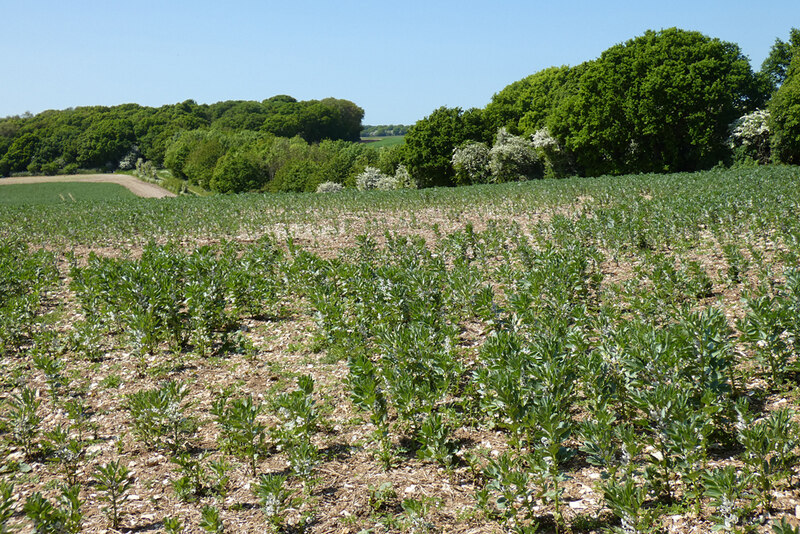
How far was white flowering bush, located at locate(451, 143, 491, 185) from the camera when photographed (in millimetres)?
57156

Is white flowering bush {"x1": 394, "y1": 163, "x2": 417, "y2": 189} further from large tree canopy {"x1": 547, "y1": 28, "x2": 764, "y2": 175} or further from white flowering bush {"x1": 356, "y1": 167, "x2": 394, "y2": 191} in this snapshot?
large tree canopy {"x1": 547, "y1": 28, "x2": 764, "y2": 175}

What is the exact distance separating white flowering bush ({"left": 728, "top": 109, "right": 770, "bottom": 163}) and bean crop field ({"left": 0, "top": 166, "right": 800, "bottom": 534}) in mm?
33855

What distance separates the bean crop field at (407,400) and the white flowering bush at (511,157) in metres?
40.2

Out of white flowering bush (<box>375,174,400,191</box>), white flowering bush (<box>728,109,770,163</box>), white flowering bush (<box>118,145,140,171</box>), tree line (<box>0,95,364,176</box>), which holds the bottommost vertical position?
white flowering bush (<box>375,174,400,191</box>)

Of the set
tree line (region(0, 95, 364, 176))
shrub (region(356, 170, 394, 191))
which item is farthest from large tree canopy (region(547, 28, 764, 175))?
tree line (region(0, 95, 364, 176))

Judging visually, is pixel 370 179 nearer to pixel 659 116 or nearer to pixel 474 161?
pixel 474 161

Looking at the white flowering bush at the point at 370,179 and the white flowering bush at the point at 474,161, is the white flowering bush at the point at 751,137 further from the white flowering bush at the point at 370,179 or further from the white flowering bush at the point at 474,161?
the white flowering bush at the point at 370,179

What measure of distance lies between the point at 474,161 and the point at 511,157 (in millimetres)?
5423

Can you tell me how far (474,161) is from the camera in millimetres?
57281

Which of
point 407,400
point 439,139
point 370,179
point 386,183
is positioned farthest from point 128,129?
point 407,400

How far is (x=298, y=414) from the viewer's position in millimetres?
5688

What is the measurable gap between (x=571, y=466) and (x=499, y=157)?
50.9m

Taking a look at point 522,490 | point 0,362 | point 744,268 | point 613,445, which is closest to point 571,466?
point 613,445

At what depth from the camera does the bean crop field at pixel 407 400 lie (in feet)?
14.6
